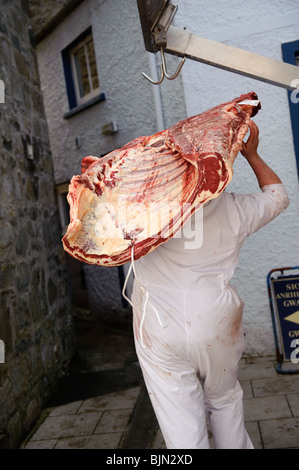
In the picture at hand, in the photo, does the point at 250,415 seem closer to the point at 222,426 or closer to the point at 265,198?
the point at 222,426

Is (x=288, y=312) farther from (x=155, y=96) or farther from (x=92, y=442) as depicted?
(x=155, y=96)

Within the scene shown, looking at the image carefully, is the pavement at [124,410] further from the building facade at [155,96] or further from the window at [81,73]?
the window at [81,73]

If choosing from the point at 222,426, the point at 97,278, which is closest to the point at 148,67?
the point at 97,278

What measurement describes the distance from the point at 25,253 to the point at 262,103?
280 cm

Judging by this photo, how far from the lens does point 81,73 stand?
316 inches

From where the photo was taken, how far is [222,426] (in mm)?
2371

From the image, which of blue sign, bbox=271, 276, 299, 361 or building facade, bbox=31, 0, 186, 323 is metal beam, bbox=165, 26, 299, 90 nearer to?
blue sign, bbox=271, 276, 299, 361

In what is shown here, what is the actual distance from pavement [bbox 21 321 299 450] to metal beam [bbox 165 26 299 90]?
2.45m

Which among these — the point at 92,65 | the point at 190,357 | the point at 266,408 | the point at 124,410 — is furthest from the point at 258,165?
the point at 92,65

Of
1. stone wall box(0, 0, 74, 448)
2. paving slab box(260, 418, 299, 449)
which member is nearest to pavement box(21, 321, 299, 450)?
paving slab box(260, 418, 299, 449)

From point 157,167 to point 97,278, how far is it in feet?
19.3

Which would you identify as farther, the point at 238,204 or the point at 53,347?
the point at 53,347

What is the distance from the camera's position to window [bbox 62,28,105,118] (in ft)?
25.0

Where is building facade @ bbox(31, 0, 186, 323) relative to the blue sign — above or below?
above
